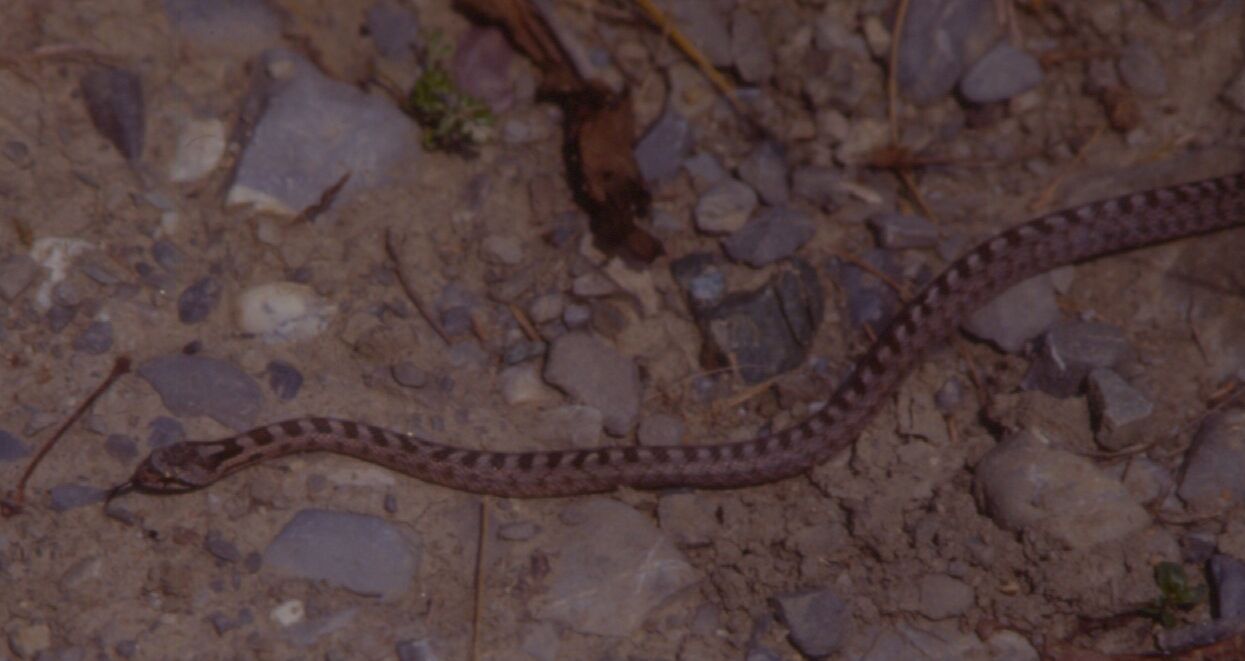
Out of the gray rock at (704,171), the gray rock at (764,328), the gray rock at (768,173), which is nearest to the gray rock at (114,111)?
the gray rock at (704,171)

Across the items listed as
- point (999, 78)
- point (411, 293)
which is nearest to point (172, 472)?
point (411, 293)

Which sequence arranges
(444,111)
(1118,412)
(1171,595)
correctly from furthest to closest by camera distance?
(444,111)
(1118,412)
(1171,595)

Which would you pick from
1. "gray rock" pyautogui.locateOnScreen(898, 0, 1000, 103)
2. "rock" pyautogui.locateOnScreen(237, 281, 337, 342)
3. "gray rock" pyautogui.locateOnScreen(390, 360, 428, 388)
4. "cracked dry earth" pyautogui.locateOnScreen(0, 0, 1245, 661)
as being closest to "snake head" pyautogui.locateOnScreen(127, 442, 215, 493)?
"cracked dry earth" pyautogui.locateOnScreen(0, 0, 1245, 661)

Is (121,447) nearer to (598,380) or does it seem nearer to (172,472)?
(172,472)

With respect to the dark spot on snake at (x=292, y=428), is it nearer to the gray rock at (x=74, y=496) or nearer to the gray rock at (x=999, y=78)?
the gray rock at (x=74, y=496)

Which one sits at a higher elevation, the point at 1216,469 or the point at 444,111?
the point at 1216,469

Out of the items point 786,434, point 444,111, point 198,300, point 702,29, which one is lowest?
point 198,300
